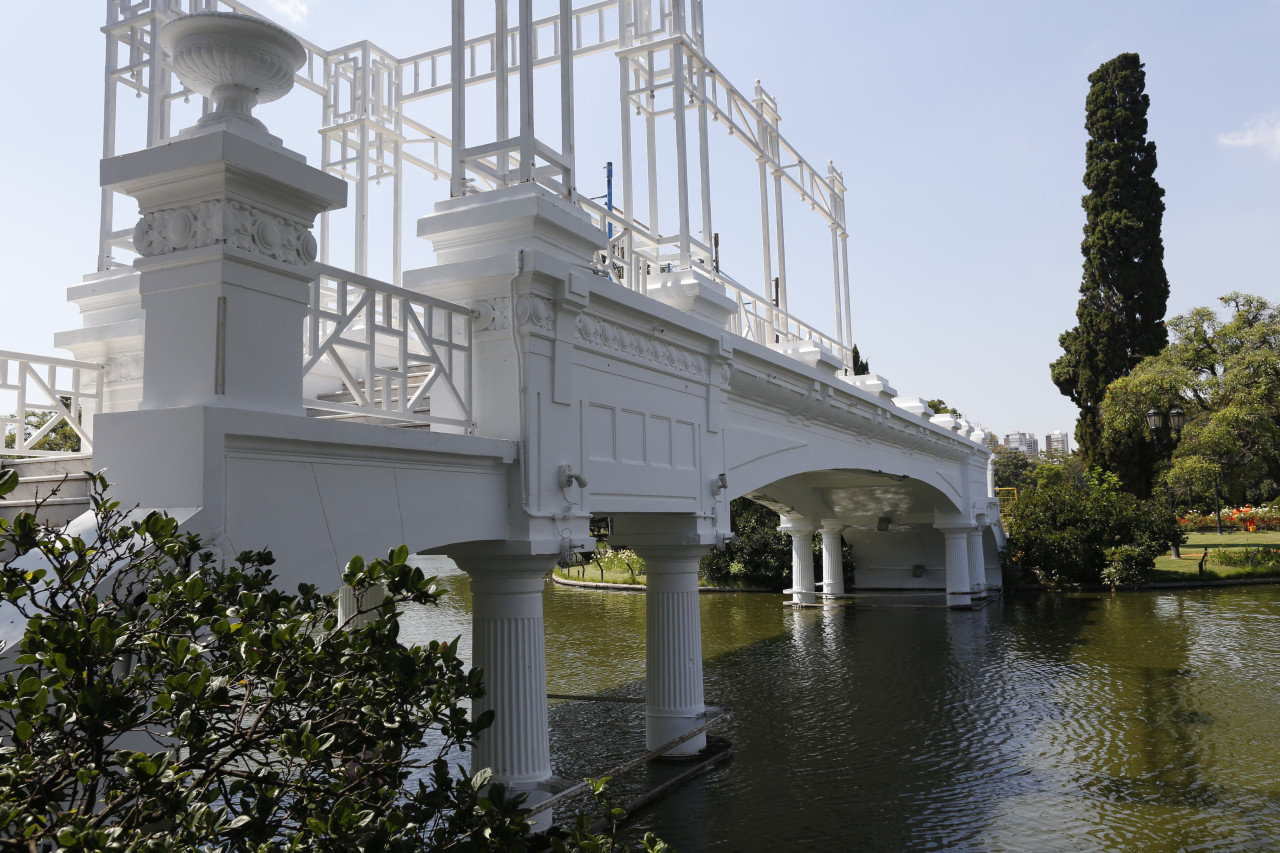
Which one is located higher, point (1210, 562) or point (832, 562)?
point (832, 562)

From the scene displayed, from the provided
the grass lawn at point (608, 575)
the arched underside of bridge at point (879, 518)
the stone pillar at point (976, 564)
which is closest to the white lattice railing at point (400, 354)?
the arched underside of bridge at point (879, 518)

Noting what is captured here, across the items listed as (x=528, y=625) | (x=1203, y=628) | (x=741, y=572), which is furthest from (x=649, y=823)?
(x=741, y=572)

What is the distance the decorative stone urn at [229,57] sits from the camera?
4605 mm

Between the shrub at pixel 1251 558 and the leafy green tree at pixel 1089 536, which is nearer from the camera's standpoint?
the leafy green tree at pixel 1089 536

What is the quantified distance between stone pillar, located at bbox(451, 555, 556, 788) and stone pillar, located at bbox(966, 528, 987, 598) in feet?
78.1

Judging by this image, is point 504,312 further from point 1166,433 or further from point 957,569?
point 1166,433

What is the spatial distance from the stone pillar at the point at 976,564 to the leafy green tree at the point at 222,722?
2805 centimetres

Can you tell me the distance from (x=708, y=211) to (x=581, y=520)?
477cm

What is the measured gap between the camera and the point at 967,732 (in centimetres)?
1255

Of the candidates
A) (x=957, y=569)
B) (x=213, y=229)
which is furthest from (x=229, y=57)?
(x=957, y=569)

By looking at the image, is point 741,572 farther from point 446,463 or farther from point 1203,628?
point 446,463

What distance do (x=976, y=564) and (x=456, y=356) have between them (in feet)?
82.3

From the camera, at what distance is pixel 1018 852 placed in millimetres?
8109

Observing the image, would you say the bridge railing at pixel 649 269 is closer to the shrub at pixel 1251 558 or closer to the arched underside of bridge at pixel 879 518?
the arched underside of bridge at pixel 879 518
